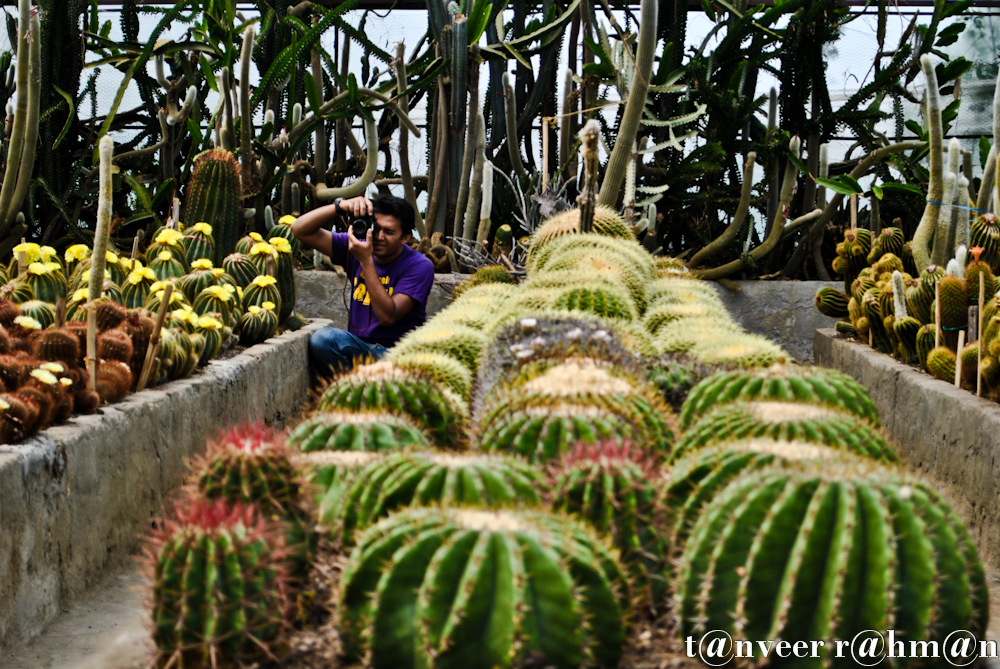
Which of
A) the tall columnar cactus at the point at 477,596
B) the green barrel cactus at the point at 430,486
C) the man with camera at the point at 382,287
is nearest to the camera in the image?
the tall columnar cactus at the point at 477,596

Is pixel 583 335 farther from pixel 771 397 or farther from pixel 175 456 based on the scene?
pixel 175 456

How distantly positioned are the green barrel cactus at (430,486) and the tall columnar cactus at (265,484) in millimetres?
74

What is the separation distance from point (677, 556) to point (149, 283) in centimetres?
284

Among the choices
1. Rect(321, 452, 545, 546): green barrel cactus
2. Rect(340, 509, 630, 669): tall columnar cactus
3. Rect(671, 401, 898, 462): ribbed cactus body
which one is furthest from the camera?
Rect(671, 401, 898, 462): ribbed cactus body

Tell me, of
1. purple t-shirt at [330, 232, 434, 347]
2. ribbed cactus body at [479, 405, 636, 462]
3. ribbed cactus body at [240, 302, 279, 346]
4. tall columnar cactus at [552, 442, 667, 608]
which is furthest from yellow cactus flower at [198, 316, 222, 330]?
tall columnar cactus at [552, 442, 667, 608]

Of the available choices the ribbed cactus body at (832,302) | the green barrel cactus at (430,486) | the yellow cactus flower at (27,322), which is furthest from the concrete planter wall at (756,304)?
the green barrel cactus at (430,486)

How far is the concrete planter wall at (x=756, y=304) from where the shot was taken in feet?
18.4

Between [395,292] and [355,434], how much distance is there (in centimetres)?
259

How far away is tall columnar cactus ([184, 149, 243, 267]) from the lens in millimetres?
4559

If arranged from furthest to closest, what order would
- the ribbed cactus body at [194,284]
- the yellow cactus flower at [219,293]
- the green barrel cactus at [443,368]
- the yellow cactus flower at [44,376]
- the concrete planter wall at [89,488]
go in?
1. the ribbed cactus body at [194,284]
2. the yellow cactus flower at [219,293]
3. the green barrel cactus at [443,368]
4. the yellow cactus flower at [44,376]
5. the concrete planter wall at [89,488]

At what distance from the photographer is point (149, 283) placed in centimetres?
359

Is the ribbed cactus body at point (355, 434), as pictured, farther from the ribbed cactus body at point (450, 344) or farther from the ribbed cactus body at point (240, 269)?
the ribbed cactus body at point (240, 269)

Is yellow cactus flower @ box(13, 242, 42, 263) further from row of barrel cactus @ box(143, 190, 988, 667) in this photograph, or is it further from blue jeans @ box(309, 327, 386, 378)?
row of barrel cactus @ box(143, 190, 988, 667)

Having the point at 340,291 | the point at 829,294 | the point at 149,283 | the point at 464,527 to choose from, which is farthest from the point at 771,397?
the point at 340,291
